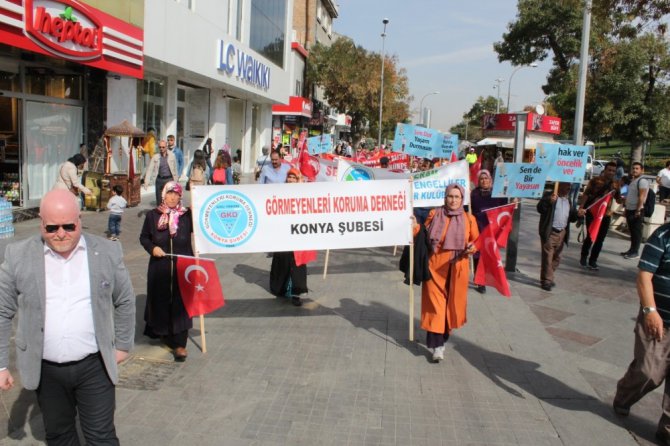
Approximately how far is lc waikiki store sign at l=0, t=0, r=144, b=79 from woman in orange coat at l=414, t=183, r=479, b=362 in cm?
800

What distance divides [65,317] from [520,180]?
7.06 m

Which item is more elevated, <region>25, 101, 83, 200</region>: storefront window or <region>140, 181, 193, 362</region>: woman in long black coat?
<region>25, 101, 83, 200</region>: storefront window

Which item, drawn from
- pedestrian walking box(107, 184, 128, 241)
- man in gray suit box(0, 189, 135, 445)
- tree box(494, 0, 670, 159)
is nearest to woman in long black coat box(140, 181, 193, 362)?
man in gray suit box(0, 189, 135, 445)

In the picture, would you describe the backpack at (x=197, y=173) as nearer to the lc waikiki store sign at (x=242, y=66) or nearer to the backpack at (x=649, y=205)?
the backpack at (x=649, y=205)

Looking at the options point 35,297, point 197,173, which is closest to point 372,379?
point 35,297

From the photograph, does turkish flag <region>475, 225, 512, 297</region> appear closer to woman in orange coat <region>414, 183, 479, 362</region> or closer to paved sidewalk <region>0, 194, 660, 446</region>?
paved sidewalk <region>0, 194, 660, 446</region>

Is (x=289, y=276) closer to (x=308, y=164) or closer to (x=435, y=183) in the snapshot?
(x=435, y=183)

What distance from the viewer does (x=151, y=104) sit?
1756 cm

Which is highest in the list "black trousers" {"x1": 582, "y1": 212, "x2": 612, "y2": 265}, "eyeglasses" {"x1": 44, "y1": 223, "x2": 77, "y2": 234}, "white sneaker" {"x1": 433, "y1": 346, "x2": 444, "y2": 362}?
"eyeglasses" {"x1": 44, "y1": 223, "x2": 77, "y2": 234}

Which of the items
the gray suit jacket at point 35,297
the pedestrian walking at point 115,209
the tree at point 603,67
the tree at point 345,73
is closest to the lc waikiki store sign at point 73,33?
the pedestrian walking at point 115,209

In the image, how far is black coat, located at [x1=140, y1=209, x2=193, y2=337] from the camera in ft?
17.0

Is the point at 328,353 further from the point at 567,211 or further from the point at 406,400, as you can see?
the point at 567,211

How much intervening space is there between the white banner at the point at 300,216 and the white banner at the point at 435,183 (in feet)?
9.65

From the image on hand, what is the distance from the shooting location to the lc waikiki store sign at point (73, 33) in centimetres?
941
